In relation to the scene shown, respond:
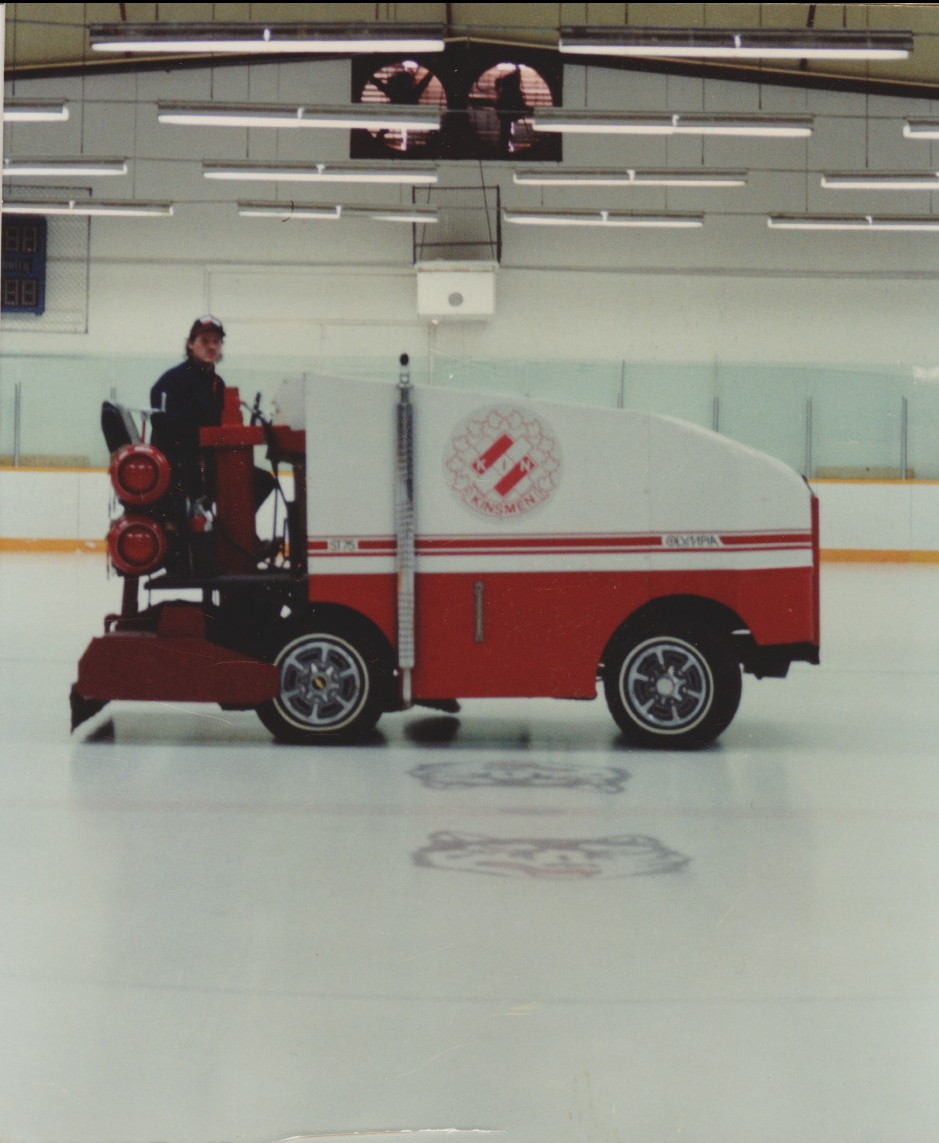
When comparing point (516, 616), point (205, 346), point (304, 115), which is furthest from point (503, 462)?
point (304, 115)

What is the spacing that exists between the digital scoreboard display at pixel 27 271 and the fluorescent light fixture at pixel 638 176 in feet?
22.1

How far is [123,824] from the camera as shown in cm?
404

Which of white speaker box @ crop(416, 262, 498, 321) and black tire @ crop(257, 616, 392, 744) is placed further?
white speaker box @ crop(416, 262, 498, 321)

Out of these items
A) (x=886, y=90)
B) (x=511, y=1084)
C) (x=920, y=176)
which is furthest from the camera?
(x=886, y=90)

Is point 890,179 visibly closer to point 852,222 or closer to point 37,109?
point 852,222

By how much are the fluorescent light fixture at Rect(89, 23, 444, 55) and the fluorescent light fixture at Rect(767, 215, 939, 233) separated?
7.82 m

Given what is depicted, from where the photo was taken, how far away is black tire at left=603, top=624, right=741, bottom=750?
518 centimetres

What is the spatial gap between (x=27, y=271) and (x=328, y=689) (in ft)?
47.2

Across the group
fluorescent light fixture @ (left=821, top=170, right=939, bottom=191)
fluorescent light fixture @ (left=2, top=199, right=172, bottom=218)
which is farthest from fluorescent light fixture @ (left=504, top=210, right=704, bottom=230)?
fluorescent light fixture @ (left=2, top=199, right=172, bottom=218)

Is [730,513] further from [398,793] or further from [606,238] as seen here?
[606,238]

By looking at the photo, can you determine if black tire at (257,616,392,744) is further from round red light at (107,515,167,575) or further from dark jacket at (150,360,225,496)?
dark jacket at (150,360,225,496)

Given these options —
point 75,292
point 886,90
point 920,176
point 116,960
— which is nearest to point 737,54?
point 920,176

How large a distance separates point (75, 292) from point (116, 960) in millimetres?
16642

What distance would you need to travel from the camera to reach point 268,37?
30.7 ft
